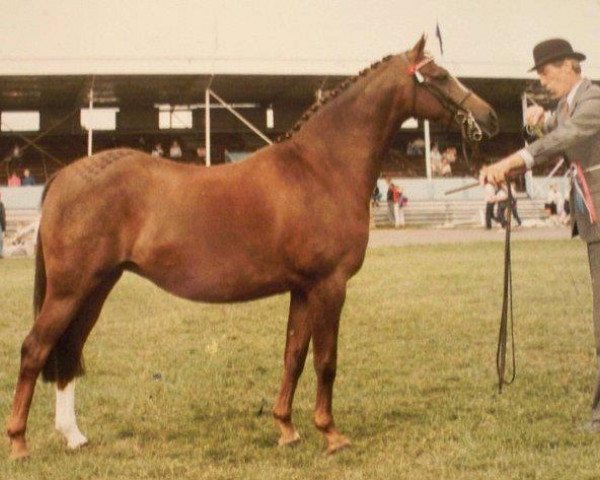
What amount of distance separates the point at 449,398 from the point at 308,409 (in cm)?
117

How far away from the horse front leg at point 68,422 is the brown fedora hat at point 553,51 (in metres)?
3.98

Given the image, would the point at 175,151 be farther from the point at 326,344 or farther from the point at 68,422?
Answer: the point at 326,344

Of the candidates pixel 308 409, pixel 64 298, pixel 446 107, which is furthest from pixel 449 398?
pixel 64 298

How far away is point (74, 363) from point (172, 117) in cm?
3668

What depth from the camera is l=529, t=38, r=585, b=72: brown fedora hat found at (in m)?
4.84

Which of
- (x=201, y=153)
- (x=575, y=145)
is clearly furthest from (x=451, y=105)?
(x=201, y=153)

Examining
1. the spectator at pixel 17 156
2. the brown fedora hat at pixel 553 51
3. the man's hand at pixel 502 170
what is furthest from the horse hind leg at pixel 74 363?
the spectator at pixel 17 156

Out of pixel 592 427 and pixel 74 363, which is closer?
pixel 592 427

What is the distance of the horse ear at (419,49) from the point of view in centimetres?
487

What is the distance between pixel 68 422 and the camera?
4.94m

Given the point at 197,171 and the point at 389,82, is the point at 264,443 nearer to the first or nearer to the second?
the point at 197,171

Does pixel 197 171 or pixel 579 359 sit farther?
pixel 579 359

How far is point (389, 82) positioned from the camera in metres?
4.99

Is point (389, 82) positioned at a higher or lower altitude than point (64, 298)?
higher
